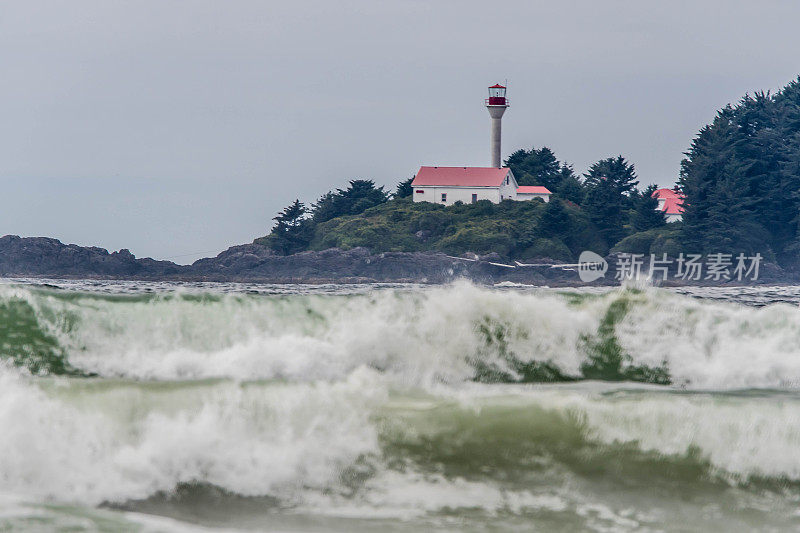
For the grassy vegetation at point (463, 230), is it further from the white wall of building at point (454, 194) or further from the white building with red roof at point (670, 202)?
the white building with red roof at point (670, 202)

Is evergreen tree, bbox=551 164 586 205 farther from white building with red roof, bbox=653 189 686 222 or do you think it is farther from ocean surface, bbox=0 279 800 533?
ocean surface, bbox=0 279 800 533

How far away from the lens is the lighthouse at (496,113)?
68062mm

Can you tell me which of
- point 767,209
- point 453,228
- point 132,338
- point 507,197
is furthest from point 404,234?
point 132,338

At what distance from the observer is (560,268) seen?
193ft

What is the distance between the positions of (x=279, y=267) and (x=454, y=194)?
15566 millimetres

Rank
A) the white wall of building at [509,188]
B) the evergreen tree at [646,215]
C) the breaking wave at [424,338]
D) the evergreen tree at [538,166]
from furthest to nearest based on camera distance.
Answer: the evergreen tree at [538,166] → the white wall of building at [509,188] → the evergreen tree at [646,215] → the breaking wave at [424,338]

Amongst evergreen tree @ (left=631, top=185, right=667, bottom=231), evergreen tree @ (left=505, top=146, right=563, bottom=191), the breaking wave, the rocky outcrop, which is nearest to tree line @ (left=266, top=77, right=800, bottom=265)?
evergreen tree @ (left=631, top=185, right=667, bottom=231)

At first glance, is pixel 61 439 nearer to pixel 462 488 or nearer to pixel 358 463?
pixel 358 463

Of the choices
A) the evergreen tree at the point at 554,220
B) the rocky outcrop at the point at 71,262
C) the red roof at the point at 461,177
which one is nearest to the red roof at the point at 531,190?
the red roof at the point at 461,177

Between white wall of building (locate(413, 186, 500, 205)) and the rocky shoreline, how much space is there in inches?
297

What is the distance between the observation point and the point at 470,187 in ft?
222

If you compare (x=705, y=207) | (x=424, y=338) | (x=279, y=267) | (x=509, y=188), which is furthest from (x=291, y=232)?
(x=424, y=338)

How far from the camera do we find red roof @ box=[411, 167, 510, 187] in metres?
67.0

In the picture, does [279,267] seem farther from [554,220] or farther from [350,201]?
[554,220]
